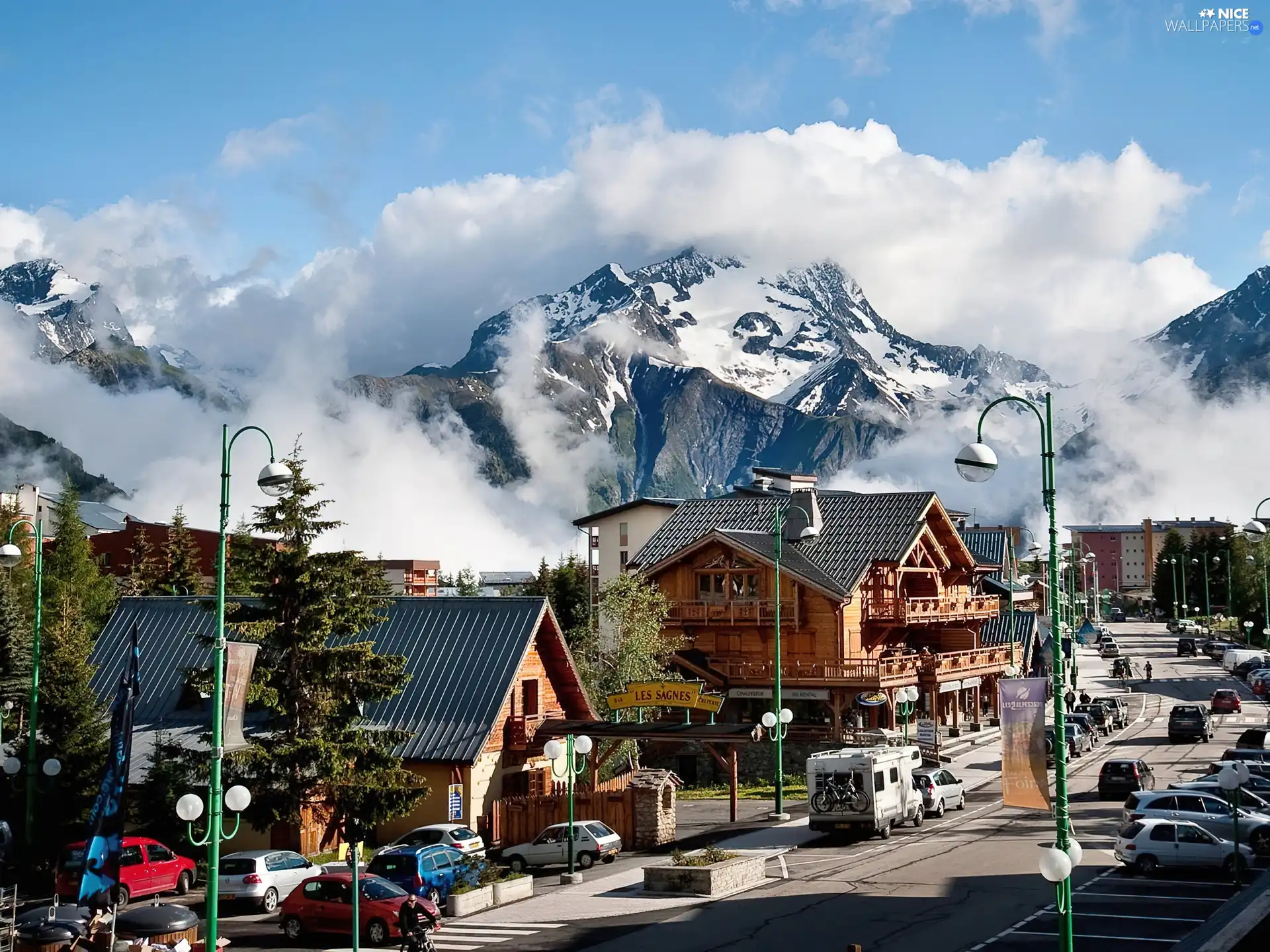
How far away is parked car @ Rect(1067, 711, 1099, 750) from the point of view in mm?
59069

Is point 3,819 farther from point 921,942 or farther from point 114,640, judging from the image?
point 921,942

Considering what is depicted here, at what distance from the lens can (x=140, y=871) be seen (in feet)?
108

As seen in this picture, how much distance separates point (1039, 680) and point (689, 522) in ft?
161

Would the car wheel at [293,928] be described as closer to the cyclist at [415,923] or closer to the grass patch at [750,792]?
the cyclist at [415,923]

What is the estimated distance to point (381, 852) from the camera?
107 feet

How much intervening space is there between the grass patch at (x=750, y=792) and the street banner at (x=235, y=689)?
31.7 meters

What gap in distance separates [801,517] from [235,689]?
4443 centimetres

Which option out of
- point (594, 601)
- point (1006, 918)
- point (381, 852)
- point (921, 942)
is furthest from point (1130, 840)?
point (594, 601)

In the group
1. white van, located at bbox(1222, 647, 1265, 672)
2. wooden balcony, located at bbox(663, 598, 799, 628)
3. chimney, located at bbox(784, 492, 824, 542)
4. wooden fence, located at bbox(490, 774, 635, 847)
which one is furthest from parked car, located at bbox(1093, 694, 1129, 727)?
wooden fence, located at bbox(490, 774, 635, 847)

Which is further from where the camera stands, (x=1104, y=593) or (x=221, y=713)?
(x=1104, y=593)

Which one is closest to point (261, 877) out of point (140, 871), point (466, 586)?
point (140, 871)

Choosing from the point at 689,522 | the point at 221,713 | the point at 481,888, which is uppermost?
Result: the point at 689,522

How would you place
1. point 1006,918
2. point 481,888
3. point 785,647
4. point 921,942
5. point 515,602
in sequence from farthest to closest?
point 785,647 → point 515,602 → point 481,888 → point 1006,918 → point 921,942

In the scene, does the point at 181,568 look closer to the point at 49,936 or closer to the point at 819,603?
the point at 819,603
